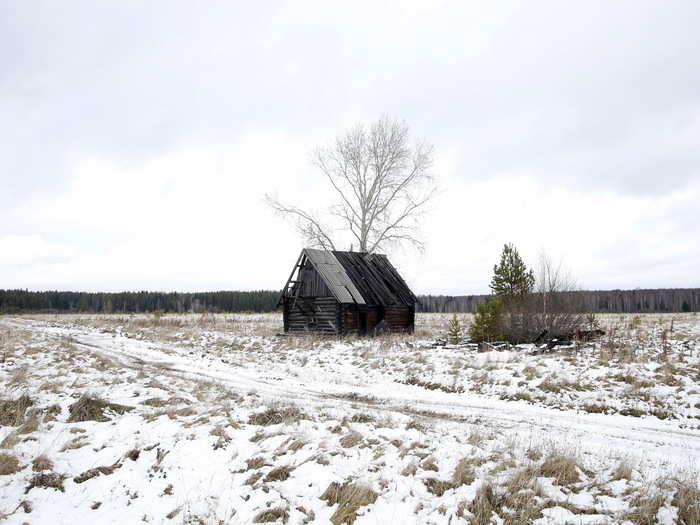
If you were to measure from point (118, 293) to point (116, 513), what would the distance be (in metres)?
136

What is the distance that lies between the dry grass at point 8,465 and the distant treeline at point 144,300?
110246 mm

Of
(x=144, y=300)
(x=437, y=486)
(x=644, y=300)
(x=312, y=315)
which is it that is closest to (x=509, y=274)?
(x=312, y=315)

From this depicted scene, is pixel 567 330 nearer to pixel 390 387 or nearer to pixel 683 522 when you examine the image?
pixel 390 387

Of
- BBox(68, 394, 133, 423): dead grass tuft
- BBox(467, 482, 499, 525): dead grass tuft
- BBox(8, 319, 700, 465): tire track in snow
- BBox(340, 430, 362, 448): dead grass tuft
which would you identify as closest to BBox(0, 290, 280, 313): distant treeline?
BBox(8, 319, 700, 465): tire track in snow

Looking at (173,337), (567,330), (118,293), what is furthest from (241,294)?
(567,330)

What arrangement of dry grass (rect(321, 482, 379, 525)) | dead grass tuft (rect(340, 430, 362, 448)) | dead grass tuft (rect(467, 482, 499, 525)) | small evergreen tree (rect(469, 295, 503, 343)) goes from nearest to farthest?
dead grass tuft (rect(467, 482, 499, 525)) → dry grass (rect(321, 482, 379, 525)) → dead grass tuft (rect(340, 430, 362, 448)) → small evergreen tree (rect(469, 295, 503, 343))

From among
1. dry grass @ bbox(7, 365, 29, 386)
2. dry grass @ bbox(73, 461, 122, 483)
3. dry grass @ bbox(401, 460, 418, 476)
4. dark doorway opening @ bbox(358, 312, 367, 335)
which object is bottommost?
dry grass @ bbox(73, 461, 122, 483)

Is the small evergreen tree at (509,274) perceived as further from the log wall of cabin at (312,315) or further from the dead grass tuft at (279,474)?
the dead grass tuft at (279,474)

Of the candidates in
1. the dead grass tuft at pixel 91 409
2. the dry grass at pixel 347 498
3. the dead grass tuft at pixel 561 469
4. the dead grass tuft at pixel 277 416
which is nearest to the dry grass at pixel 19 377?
the dead grass tuft at pixel 91 409

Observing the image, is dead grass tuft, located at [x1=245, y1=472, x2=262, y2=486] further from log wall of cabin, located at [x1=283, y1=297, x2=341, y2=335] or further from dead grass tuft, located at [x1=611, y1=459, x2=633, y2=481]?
log wall of cabin, located at [x1=283, y1=297, x2=341, y2=335]

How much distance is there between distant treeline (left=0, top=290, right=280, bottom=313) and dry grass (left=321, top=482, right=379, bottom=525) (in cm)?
11161

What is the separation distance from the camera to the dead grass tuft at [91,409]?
8336 millimetres

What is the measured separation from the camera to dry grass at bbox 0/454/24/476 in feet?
20.3

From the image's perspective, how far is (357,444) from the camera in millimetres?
7191
